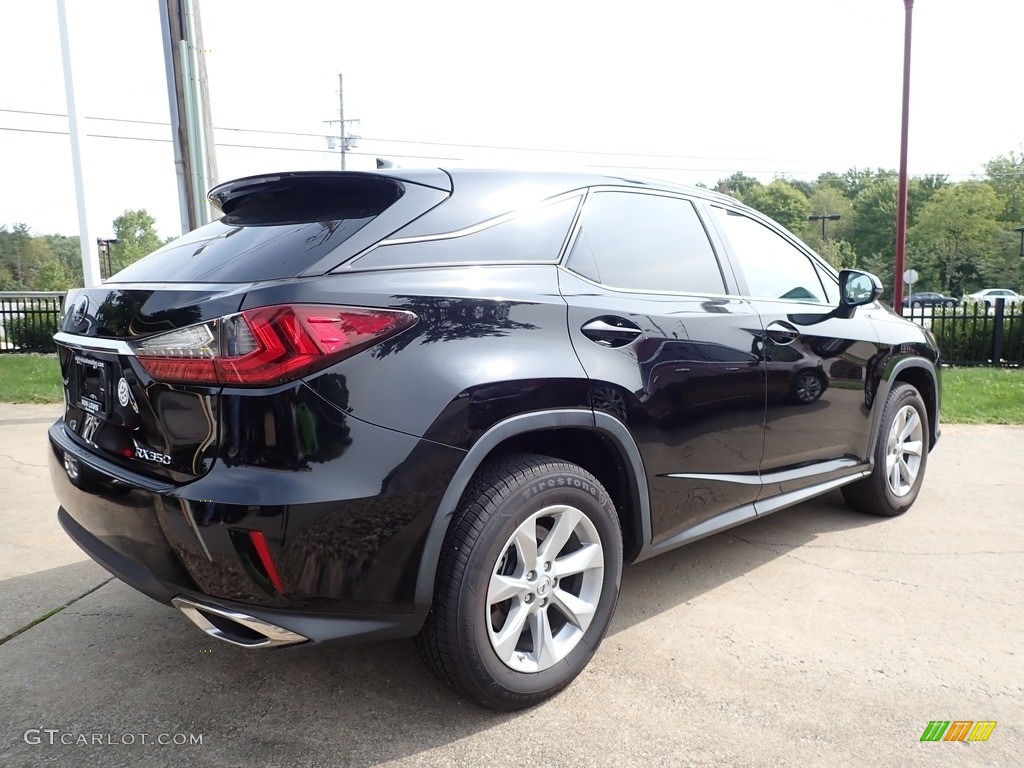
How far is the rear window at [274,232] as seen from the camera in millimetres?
2090

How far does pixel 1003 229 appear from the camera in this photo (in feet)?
193

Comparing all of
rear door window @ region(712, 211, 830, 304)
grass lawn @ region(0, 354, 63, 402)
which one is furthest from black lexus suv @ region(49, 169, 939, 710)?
grass lawn @ region(0, 354, 63, 402)

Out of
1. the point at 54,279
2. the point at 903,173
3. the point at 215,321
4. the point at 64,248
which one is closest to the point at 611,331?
the point at 215,321

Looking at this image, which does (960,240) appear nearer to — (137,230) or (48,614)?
(48,614)

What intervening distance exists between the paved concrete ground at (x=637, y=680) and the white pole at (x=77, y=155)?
6.40 metres

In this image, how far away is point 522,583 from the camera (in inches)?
89.2

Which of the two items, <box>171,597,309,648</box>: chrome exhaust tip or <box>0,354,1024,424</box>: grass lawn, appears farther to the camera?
<box>0,354,1024,424</box>: grass lawn

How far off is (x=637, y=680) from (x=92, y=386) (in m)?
2.02

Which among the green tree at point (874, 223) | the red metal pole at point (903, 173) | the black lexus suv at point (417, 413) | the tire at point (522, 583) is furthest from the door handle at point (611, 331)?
the green tree at point (874, 223)

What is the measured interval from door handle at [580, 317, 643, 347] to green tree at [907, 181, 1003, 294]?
66646mm

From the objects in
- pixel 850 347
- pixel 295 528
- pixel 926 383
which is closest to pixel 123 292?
pixel 295 528

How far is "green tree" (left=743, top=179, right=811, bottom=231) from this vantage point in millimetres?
88938

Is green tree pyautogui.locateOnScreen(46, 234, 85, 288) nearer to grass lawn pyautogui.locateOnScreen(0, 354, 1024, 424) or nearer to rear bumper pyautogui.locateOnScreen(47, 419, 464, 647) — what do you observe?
grass lawn pyautogui.locateOnScreen(0, 354, 1024, 424)

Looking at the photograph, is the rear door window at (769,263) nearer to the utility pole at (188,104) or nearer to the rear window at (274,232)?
the rear window at (274,232)
